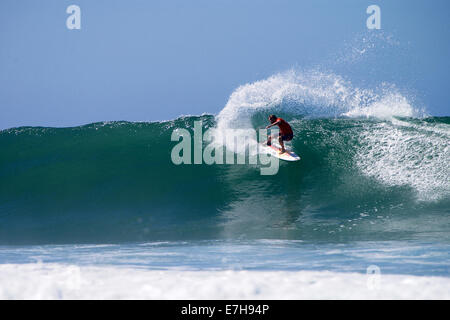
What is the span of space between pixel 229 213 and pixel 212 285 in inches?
185

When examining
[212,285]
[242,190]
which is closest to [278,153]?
[242,190]

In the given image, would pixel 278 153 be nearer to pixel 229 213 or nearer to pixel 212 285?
pixel 229 213

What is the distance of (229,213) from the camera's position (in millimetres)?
7738

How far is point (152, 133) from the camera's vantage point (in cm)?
1312

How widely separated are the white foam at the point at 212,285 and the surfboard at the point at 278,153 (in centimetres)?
622

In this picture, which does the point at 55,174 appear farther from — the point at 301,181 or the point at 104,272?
the point at 104,272

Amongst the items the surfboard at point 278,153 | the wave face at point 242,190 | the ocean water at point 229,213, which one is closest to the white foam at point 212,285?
the ocean water at point 229,213

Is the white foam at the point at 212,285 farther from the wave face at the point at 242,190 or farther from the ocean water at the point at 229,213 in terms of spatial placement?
the wave face at the point at 242,190

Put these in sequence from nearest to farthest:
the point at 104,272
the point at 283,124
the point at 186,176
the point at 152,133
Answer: the point at 104,272, the point at 283,124, the point at 186,176, the point at 152,133

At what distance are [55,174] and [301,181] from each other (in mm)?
6352

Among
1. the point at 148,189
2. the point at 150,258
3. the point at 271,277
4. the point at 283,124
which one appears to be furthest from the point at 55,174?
the point at 271,277

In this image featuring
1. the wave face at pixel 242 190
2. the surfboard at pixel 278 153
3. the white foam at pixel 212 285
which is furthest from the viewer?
the surfboard at pixel 278 153

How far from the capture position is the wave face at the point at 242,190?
22.2ft

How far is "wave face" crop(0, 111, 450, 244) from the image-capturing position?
677cm
